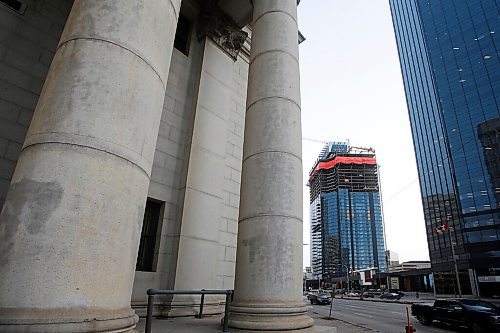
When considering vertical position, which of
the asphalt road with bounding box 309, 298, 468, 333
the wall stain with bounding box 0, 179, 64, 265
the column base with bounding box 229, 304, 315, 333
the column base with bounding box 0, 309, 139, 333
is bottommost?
the asphalt road with bounding box 309, 298, 468, 333

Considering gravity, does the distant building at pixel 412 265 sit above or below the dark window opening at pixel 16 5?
above

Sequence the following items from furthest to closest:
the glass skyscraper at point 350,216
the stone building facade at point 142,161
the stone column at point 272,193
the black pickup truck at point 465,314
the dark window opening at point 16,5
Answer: the glass skyscraper at point 350,216, the black pickup truck at point 465,314, the dark window opening at point 16,5, the stone column at point 272,193, the stone building facade at point 142,161

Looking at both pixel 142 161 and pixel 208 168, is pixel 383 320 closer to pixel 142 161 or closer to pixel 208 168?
pixel 208 168

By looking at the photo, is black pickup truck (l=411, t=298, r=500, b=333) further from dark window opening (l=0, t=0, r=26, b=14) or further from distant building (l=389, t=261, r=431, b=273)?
distant building (l=389, t=261, r=431, b=273)

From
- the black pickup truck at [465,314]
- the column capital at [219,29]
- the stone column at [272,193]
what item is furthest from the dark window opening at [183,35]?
the black pickup truck at [465,314]

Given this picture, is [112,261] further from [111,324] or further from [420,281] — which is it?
[420,281]

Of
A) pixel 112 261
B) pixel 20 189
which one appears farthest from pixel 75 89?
pixel 112 261

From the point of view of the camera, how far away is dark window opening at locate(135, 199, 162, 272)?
792cm

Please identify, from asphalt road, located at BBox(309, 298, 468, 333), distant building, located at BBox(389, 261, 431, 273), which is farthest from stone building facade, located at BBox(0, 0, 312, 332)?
distant building, located at BBox(389, 261, 431, 273)

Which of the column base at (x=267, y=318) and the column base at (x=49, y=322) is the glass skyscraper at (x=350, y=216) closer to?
the column base at (x=267, y=318)

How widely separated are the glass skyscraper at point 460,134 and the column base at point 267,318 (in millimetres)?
71317

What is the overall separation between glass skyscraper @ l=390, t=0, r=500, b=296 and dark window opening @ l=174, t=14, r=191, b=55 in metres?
71.3

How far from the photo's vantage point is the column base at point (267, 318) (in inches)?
198

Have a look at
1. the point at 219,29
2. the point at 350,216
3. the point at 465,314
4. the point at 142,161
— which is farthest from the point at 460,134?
the point at 142,161
